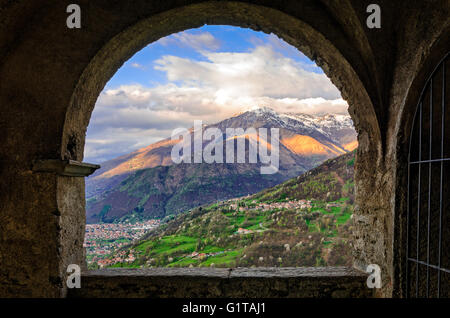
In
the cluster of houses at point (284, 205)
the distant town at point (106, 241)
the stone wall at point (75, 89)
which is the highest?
the stone wall at point (75, 89)

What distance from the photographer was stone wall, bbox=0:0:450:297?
288 centimetres

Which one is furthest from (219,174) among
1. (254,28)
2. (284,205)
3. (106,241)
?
(254,28)

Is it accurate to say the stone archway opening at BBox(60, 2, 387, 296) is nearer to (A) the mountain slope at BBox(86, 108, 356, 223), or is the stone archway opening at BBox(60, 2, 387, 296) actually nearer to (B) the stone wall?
(B) the stone wall

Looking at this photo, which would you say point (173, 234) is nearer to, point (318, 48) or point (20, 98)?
point (20, 98)

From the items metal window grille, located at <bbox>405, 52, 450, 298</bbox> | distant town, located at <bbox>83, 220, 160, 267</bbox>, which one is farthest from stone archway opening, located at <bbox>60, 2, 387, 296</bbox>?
distant town, located at <bbox>83, 220, 160, 267</bbox>

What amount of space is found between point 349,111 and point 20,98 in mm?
3676

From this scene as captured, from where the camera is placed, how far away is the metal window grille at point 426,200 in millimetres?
2783

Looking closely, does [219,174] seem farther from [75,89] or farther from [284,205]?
[75,89]

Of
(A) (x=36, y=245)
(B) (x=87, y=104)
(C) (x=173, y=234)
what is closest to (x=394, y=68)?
(B) (x=87, y=104)

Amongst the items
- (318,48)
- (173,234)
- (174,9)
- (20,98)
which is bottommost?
(173,234)

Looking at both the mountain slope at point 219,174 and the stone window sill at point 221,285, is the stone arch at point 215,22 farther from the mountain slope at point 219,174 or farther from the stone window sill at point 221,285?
the mountain slope at point 219,174

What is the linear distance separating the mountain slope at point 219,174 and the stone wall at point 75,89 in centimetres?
506

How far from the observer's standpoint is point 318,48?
335 cm

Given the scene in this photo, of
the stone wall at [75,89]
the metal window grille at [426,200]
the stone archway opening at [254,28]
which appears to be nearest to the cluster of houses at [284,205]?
the stone archway opening at [254,28]
